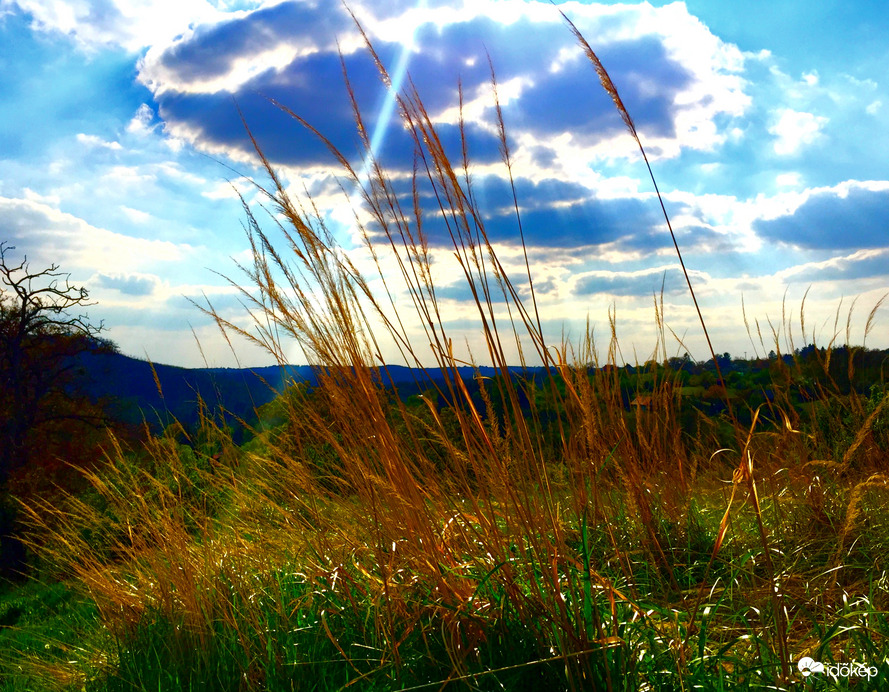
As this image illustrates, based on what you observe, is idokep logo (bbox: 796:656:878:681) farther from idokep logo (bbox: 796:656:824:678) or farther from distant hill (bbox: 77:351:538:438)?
distant hill (bbox: 77:351:538:438)

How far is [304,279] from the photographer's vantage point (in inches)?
83.7

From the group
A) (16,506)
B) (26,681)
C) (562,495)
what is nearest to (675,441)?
(562,495)

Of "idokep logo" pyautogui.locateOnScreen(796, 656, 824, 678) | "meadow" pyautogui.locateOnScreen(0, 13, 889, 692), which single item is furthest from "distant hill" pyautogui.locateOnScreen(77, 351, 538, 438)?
"idokep logo" pyautogui.locateOnScreen(796, 656, 824, 678)

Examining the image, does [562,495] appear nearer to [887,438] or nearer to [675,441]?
[675,441]

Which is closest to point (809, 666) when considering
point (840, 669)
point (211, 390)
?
point (840, 669)

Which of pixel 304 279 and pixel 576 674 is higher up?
pixel 304 279

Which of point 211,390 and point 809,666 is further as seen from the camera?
point 211,390

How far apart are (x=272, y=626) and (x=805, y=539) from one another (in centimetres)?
219

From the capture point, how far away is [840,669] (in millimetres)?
1483

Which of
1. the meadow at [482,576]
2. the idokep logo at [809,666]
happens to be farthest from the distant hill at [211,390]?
the idokep logo at [809,666]

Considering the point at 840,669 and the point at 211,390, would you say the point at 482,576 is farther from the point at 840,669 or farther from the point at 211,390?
the point at 211,390

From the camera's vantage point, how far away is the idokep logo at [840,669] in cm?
144

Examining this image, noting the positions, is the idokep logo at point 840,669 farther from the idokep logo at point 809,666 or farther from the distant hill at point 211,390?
the distant hill at point 211,390

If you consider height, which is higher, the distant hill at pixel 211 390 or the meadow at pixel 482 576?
the distant hill at pixel 211 390
